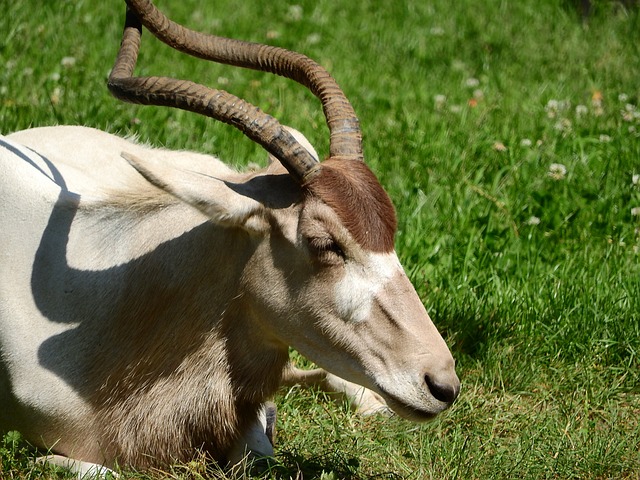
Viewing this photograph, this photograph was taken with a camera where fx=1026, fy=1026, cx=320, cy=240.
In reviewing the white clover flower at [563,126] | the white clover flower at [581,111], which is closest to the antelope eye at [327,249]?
the white clover flower at [563,126]

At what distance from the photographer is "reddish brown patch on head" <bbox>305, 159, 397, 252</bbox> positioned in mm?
3549

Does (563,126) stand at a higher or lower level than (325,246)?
lower

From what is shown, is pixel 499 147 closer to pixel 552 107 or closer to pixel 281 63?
pixel 552 107

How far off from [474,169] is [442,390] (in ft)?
10.6

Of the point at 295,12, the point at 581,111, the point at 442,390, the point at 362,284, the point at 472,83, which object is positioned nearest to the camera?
the point at 442,390

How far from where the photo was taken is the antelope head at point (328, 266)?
139 inches

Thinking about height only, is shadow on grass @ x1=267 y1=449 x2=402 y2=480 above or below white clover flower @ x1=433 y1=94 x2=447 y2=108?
above

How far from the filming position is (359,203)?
3582 millimetres

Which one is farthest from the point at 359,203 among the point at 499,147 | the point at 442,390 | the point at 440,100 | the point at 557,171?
the point at 440,100

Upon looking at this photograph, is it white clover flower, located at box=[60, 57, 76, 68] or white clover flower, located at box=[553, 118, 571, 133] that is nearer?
white clover flower, located at box=[553, 118, 571, 133]

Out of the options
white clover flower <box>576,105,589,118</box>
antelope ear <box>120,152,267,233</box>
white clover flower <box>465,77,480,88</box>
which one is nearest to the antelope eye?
antelope ear <box>120,152,267,233</box>

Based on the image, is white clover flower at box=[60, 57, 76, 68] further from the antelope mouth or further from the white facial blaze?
the antelope mouth

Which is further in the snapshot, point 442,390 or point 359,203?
point 359,203

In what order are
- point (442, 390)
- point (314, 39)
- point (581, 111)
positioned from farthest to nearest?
point (314, 39)
point (581, 111)
point (442, 390)
